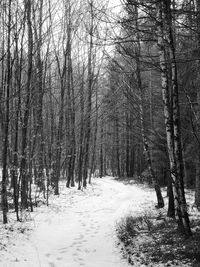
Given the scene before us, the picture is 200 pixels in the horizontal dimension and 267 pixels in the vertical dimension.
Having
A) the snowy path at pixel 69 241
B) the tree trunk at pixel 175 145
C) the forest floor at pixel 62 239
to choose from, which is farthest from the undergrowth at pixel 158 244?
the tree trunk at pixel 175 145

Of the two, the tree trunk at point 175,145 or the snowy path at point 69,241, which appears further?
the tree trunk at point 175,145

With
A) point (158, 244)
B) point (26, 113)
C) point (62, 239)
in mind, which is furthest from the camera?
point (26, 113)

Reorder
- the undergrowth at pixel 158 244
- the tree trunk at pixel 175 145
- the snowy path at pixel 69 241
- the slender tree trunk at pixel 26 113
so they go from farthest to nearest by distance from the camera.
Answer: the slender tree trunk at pixel 26 113 < the tree trunk at pixel 175 145 < the snowy path at pixel 69 241 < the undergrowth at pixel 158 244

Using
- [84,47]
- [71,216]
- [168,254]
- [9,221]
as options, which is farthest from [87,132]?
[168,254]

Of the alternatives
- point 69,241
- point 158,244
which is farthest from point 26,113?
point 158,244

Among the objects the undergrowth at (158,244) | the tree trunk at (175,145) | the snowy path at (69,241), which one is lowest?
the snowy path at (69,241)

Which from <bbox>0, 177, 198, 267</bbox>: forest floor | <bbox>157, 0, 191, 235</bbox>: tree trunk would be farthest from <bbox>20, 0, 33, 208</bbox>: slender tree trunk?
<bbox>157, 0, 191, 235</bbox>: tree trunk

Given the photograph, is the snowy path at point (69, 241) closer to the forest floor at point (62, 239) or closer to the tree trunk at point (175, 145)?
the forest floor at point (62, 239)

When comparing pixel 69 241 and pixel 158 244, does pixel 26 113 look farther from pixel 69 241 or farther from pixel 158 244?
pixel 158 244

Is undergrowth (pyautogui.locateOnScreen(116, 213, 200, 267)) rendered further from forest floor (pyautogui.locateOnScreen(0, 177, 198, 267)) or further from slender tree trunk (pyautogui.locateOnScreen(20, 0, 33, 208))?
slender tree trunk (pyautogui.locateOnScreen(20, 0, 33, 208))

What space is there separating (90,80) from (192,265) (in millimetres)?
17916

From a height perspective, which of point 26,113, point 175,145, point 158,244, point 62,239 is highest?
point 26,113

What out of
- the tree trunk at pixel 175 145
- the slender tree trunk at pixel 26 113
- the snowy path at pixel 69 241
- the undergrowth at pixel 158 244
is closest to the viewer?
the undergrowth at pixel 158 244

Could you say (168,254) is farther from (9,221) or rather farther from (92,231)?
(9,221)
